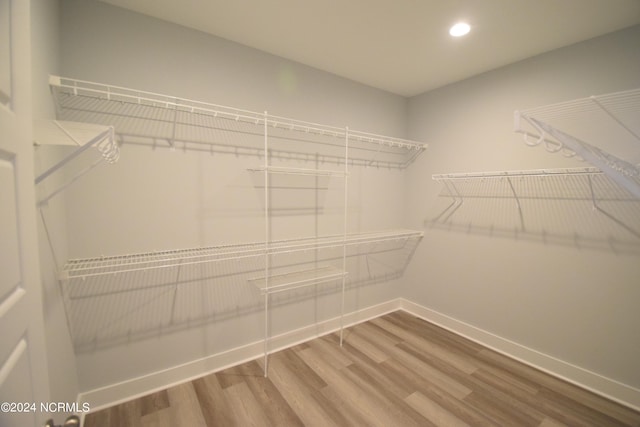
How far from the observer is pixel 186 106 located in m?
1.64

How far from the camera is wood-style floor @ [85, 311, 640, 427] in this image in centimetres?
164

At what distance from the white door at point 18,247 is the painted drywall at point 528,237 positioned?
266 centimetres

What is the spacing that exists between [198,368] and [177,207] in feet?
3.85

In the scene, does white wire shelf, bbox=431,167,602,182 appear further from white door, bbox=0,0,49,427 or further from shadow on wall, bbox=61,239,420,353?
white door, bbox=0,0,49,427

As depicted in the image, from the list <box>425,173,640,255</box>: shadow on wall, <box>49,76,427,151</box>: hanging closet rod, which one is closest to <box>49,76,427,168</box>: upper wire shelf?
<box>49,76,427,151</box>: hanging closet rod

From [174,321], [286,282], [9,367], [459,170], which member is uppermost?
[459,170]

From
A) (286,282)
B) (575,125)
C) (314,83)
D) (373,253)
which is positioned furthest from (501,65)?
(286,282)

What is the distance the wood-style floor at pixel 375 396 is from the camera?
164 centimetres

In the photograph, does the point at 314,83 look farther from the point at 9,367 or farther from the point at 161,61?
the point at 9,367

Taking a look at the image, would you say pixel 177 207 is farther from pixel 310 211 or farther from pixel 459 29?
pixel 459 29

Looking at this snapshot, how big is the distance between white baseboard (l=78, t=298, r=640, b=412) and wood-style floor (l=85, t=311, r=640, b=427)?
57 millimetres

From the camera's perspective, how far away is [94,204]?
5.25 ft

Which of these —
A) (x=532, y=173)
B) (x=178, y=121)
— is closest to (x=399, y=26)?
(x=532, y=173)

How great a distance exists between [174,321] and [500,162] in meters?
2.84
